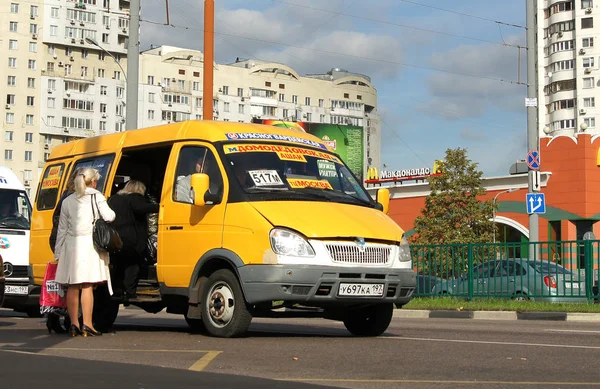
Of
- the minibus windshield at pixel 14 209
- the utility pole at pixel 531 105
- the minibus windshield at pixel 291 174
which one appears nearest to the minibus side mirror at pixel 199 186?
the minibus windshield at pixel 291 174

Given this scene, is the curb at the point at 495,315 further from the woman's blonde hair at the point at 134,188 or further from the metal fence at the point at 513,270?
the woman's blonde hair at the point at 134,188

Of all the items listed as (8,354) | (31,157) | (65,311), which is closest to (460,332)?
(65,311)

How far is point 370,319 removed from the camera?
39.4ft

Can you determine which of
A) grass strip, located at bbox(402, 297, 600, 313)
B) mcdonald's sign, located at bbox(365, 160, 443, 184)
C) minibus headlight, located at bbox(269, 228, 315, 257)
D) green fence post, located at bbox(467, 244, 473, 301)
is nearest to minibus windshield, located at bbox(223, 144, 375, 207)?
minibus headlight, located at bbox(269, 228, 315, 257)

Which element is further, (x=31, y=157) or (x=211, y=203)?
(x=31, y=157)

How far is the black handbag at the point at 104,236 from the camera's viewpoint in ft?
37.6

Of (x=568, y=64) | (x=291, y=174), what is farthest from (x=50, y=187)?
(x=568, y=64)

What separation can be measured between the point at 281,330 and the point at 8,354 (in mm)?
4641

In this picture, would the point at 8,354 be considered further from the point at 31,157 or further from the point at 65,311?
the point at 31,157

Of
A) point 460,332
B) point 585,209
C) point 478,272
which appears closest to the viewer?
point 460,332

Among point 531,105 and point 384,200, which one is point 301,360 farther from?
point 531,105

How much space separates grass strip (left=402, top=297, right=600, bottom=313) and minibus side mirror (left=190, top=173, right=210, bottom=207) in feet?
33.1

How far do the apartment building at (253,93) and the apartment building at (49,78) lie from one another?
7.04 meters

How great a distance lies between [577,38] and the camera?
12350 centimetres
